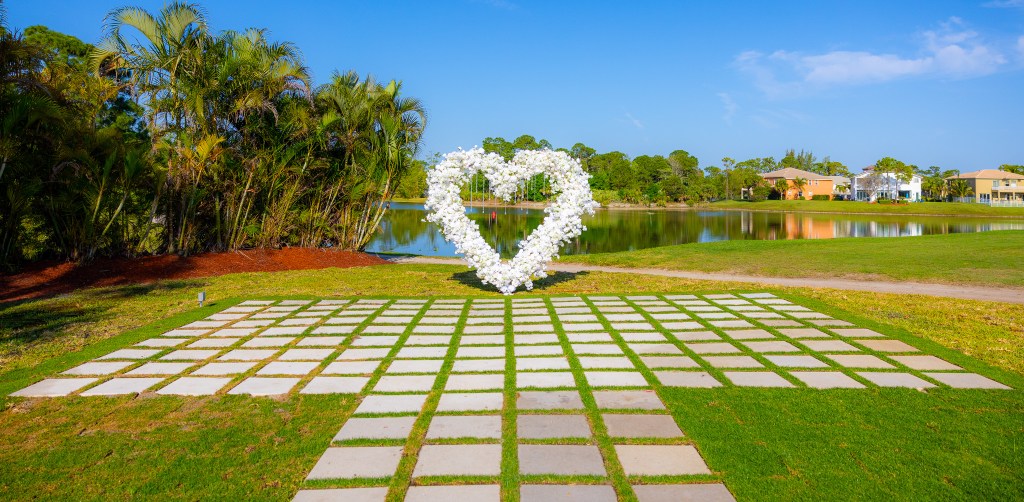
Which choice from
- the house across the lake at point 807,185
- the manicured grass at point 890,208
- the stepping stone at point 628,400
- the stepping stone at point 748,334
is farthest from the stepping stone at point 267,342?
the house across the lake at point 807,185

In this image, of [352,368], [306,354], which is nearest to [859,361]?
[352,368]

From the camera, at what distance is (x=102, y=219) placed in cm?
1136

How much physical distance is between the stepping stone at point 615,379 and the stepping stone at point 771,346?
1673mm

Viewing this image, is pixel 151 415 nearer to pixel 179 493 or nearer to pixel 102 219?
pixel 179 493

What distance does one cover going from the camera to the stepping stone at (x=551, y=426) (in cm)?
393

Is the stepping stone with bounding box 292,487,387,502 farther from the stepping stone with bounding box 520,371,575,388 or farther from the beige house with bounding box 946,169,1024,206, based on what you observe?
the beige house with bounding box 946,169,1024,206

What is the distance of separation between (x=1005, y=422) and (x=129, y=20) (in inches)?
583

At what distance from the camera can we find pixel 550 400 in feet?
15.1

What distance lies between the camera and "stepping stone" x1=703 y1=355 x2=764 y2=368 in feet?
18.0

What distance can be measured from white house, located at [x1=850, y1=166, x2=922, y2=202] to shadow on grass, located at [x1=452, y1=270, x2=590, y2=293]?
231ft

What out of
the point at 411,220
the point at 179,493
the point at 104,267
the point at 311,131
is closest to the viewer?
the point at 179,493

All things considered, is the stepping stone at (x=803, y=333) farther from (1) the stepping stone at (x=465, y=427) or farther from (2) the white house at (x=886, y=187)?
(2) the white house at (x=886, y=187)

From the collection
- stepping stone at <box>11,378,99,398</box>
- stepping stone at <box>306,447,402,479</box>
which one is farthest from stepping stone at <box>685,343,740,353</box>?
stepping stone at <box>11,378,99,398</box>

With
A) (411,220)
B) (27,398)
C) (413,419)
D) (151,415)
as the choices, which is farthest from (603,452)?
(411,220)
